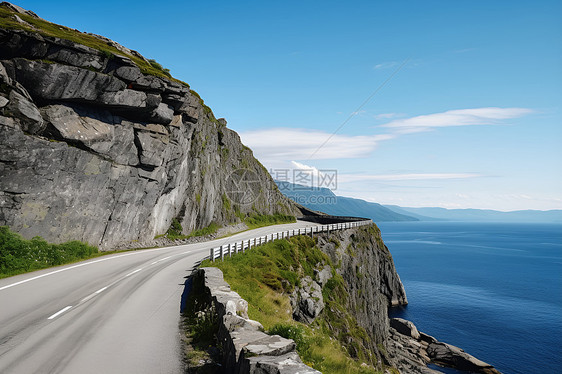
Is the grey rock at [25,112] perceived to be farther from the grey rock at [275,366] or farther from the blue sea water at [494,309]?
the blue sea water at [494,309]

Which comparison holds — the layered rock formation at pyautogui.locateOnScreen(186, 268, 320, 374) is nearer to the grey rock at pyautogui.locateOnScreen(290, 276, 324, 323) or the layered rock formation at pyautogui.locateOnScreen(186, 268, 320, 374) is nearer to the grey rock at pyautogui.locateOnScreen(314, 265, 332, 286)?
the grey rock at pyautogui.locateOnScreen(290, 276, 324, 323)

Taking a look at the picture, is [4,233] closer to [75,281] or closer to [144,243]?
[75,281]

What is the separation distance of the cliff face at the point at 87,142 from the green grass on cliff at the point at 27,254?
6.12 feet

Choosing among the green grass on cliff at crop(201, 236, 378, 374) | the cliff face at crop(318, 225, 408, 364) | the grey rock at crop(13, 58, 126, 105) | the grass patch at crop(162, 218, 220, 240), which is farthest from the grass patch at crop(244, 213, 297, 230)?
the grey rock at crop(13, 58, 126, 105)

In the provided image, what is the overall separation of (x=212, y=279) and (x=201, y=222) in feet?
98.8

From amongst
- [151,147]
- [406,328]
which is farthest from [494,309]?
[151,147]

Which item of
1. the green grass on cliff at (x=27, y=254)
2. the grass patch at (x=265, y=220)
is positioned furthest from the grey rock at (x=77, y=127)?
the grass patch at (x=265, y=220)

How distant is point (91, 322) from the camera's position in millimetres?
10008

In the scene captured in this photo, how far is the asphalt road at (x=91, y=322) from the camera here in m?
7.37

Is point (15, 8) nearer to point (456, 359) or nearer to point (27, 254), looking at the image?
point (27, 254)

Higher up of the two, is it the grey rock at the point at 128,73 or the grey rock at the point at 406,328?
the grey rock at the point at 128,73

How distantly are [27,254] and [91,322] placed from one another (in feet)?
40.6

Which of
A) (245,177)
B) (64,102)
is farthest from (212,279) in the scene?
(245,177)

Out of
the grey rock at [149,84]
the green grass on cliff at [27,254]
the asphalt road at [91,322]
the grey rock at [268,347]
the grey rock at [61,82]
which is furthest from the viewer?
the grey rock at [149,84]
